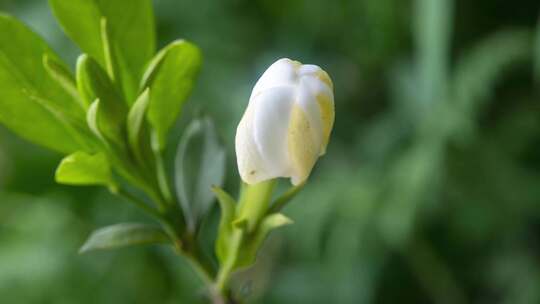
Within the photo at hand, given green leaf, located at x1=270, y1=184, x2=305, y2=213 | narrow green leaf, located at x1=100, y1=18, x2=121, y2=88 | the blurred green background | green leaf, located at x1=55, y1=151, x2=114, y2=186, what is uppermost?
narrow green leaf, located at x1=100, y1=18, x2=121, y2=88

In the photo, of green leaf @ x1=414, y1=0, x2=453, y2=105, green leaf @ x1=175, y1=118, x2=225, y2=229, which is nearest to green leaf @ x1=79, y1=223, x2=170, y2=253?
green leaf @ x1=175, y1=118, x2=225, y2=229

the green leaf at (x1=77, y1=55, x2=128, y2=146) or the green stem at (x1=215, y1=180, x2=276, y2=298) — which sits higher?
the green leaf at (x1=77, y1=55, x2=128, y2=146)

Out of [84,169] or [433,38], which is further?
[433,38]

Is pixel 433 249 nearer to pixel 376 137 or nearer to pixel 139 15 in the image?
pixel 376 137

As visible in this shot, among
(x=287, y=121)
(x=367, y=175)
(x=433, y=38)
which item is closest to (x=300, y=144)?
(x=287, y=121)

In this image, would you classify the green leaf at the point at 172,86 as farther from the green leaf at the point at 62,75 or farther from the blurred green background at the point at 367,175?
the blurred green background at the point at 367,175

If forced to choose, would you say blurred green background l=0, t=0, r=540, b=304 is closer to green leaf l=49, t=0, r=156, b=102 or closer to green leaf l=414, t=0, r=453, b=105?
green leaf l=414, t=0, r=453, b=105

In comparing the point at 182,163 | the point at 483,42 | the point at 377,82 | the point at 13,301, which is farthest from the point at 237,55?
the point at 182,163

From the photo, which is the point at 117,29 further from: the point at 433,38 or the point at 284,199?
the point at 433,38
